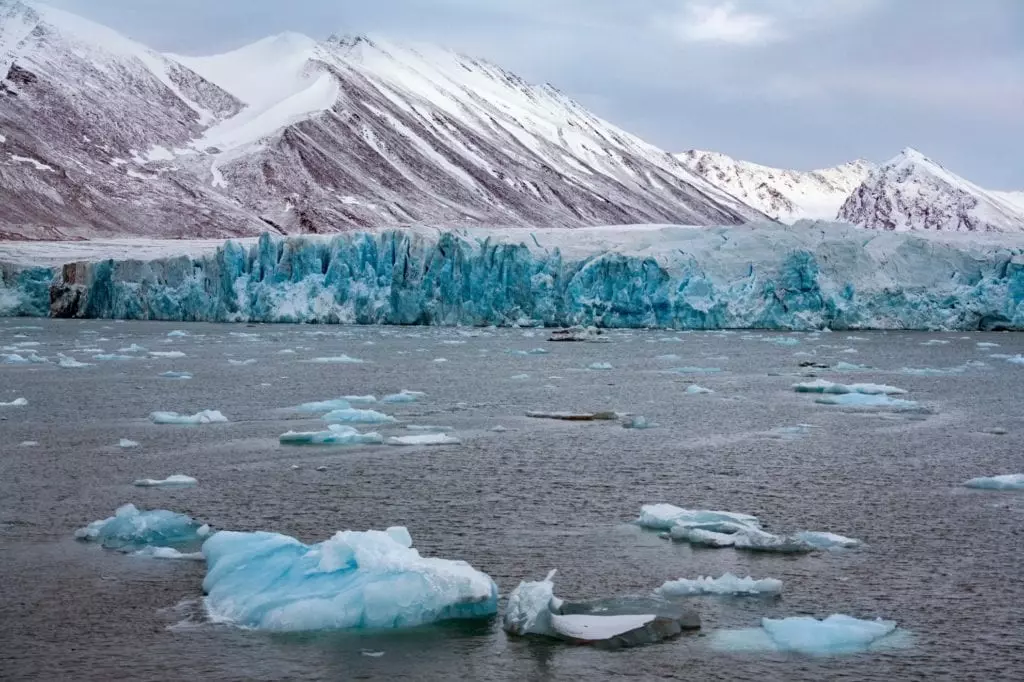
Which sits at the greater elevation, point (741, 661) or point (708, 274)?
point (708, 274)

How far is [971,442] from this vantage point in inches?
429

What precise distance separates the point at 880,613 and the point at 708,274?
26311mm

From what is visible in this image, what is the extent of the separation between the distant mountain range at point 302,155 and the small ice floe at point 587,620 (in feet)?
248

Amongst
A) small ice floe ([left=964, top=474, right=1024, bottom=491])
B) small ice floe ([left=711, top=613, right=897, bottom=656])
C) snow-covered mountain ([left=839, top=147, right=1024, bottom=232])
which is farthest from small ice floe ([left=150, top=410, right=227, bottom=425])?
snow-covered mountain ([left=839, top=147, right=1024, bottom=232])

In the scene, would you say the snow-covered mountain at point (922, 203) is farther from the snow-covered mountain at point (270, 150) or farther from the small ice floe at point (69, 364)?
the small ice floe at point (69, 364)

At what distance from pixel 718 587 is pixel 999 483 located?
3872 millimetres

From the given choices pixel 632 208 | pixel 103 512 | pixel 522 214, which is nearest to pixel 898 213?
pixel 632 208

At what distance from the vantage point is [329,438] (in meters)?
10.4

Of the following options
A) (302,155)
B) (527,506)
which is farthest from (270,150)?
(527,506)

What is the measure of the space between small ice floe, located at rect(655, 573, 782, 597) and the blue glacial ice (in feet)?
2.96

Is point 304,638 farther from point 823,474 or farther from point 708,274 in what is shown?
point 708,274

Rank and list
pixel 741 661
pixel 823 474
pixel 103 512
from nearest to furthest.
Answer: pixel 741 661 < pixel 103 512 < pixel 823 474

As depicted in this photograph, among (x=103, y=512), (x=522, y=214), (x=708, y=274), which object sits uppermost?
(x=522, y=214)

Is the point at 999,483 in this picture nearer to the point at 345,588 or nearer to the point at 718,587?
the point at 718,587
